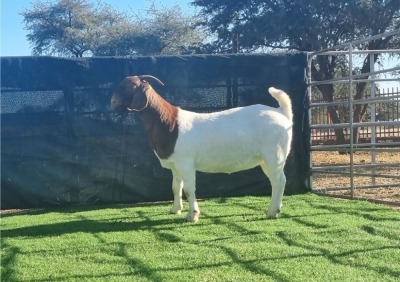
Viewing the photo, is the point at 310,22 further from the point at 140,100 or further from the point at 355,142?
the point at 140,100

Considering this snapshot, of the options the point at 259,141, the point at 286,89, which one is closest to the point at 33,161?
the point at 259,141

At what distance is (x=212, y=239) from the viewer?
233 inches

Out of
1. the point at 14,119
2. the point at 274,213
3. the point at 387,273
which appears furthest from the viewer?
the point at 14,119

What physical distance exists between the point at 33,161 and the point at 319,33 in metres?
13.3

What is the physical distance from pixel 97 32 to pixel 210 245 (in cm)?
2754

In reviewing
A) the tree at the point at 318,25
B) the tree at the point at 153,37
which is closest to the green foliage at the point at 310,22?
the tree at the point at 318,25

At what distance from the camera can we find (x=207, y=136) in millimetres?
7262

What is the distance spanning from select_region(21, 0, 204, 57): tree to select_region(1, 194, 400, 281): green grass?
23.2m

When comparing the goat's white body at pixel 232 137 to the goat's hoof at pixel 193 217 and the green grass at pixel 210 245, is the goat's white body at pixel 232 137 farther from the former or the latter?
the green grass at pixel 210 245

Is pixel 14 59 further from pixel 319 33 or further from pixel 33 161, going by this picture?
pixel 319 33

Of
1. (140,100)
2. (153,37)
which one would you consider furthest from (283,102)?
(153,37)

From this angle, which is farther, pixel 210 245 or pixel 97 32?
pixel 97 32

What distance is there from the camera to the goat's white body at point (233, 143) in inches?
282

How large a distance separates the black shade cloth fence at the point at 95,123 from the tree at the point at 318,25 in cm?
919
